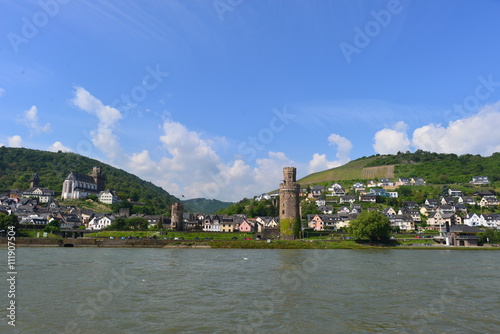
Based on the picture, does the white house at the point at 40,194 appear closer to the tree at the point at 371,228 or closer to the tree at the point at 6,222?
the tree at the point at 6,222

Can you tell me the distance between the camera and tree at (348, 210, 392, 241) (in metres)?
69.9

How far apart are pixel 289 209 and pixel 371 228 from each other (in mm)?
18927

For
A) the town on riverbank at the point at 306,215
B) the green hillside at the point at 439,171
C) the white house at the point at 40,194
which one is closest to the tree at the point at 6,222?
the town on riverbank at the point at 306,215

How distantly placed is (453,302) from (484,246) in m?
65.9

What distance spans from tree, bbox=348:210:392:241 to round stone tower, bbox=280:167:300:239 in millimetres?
12991

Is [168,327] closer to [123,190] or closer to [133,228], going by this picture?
[133,228]

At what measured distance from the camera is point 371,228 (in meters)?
69.7

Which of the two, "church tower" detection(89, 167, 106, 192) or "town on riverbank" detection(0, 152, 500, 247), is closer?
"town on riverbank" detection(0, 152, 500, 247)

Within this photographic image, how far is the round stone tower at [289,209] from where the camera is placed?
262 feet

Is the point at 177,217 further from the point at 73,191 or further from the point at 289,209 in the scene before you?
the point at 73,191

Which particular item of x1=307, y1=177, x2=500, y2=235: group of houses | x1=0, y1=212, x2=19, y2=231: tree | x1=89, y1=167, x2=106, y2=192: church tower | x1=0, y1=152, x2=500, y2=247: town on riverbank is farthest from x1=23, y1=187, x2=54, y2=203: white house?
x1=307, y1=177, x2=500, y2=235: group of houses

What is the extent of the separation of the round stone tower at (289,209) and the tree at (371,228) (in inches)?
511

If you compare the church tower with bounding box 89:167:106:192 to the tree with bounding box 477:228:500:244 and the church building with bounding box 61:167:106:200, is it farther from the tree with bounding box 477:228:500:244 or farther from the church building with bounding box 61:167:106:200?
the tree with bounding box 477:228:500:244

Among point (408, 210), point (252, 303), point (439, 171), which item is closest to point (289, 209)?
point (408, 210)
